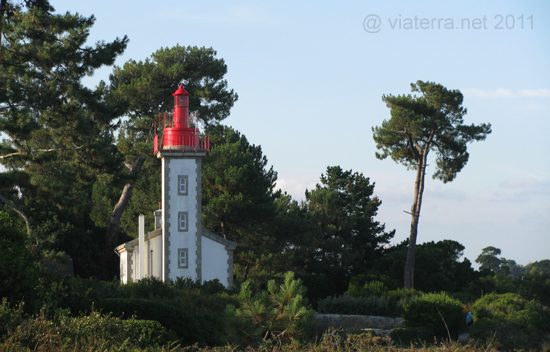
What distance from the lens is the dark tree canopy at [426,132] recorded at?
39219 millimetres

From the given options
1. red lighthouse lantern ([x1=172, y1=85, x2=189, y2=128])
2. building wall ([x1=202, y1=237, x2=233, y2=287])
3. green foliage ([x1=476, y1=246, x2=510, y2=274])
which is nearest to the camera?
red lighthouse lantern ([x1=172, y1=85, x2=189, y2=128])

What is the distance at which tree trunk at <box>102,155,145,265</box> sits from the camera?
34844 millimetres

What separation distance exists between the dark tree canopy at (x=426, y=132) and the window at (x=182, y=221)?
1620cm

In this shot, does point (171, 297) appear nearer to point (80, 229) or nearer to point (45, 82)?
point (45, 82)

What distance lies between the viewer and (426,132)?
4006 centimetres

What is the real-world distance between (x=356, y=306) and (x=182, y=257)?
7911mm

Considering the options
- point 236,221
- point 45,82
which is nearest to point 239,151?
point 236,221

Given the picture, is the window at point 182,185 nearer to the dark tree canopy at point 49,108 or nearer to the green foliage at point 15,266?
the dark tree canopy at point 49,108

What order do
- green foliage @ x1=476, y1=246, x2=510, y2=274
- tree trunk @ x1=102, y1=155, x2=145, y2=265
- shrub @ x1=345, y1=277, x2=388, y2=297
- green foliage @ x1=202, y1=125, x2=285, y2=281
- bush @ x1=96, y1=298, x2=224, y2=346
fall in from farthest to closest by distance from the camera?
1. green foliage @ x1=476, y1=246, x2=510, y2=274
2. green foliage @ x1=202, y1=125, x2=285, y2=281
3. tree trunk @ x1=102, y1=155, x2=145, y2=265
4. shrub @ x1=345, y1=277, x2=388, y2=297
5. bush @ x1=96, y1=298, x2=224, y2=346

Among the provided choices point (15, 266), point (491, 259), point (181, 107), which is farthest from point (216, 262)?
point (491, 259)

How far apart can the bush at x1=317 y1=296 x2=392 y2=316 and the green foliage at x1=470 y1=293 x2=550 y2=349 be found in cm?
432

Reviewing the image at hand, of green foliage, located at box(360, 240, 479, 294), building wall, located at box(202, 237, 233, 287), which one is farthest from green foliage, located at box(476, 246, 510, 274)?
building wall, located at box(202, 237, 233, 287)

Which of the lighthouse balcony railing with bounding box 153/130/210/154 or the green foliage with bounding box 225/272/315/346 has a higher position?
the lighthouse balcony railing with bounding box 153/130/210/154

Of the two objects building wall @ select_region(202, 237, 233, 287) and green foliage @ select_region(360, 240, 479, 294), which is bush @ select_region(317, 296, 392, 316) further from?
green foliage @ select_region(360, 240, 479, 294)
